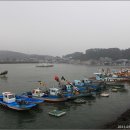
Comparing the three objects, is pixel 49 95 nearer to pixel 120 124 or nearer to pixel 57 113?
pixel 57 113

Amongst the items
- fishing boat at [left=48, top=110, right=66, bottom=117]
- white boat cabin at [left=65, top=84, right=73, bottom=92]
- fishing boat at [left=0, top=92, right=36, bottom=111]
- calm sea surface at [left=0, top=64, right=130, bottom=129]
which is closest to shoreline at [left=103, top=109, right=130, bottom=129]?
calm sea surface at [left=0, top=64, right=130, bottom=129]

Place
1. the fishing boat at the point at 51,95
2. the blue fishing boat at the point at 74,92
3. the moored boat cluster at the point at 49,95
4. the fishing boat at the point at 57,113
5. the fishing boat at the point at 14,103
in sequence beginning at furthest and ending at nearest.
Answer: the blue fishing boat at the point at 74,92 → the fishing boat at the point at 51,95 → the moored boat cluster at the point at 49,95 → the fishing boat at the point at 14,103 → the fishing boat at the point at 57,113

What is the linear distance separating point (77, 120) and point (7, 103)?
11.0m

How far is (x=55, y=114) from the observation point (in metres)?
28.7

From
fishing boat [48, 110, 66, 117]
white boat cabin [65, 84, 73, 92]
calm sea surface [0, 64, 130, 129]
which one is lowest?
calm sea surface [0, 64, 130, 129]

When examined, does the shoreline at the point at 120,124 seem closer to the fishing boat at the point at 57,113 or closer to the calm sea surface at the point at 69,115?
the calm sea surface at the point at 69,115

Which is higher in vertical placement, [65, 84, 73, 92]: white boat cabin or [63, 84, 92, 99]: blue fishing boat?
[65, 84, 73, 92]: white boat cabin

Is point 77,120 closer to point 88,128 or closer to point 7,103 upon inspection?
point 88,128

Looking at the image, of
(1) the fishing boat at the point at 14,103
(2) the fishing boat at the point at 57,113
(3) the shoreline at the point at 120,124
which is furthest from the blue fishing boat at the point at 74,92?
(3) the shoreline at the point at 120,124

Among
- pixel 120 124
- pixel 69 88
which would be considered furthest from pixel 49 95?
pixel 120 124

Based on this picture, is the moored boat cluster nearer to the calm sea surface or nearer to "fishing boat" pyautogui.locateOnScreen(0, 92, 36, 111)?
"fishing boat" pyautogui.locateOnScreen(0, 92, 36, 111)

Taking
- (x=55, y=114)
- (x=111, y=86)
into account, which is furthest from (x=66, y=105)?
(x=111, y=86)

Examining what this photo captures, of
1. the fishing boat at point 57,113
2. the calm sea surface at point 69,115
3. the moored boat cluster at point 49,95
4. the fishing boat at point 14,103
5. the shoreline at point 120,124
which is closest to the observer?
the shoreline at point 120,124

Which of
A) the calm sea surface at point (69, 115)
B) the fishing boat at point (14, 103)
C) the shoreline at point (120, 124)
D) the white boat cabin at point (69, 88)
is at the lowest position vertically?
the calm sea surface at point (69, 115)
